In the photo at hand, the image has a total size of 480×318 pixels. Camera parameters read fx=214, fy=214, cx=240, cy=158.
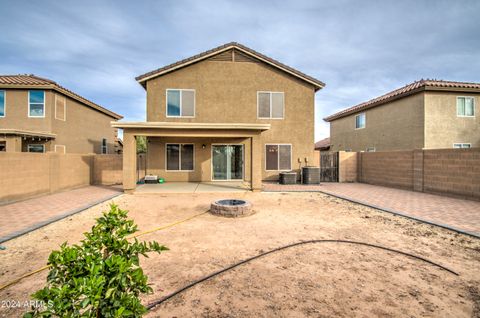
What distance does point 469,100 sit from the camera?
47.3 feet

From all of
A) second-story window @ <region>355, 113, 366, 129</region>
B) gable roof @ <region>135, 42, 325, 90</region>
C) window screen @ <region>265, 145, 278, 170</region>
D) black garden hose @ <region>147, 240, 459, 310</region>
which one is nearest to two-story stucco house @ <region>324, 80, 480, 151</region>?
second-story window @ <region>355, 113, 366, 129</region>

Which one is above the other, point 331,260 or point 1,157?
point 1,157

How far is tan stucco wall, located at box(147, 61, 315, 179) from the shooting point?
13.5 m

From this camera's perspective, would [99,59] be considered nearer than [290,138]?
No

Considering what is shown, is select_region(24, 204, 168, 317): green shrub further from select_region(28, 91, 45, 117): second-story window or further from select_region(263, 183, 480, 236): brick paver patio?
select_region(28, 91, 45, 117): second-story window

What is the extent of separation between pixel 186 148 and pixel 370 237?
11.0m

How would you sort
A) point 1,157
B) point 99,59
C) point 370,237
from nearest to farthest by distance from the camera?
point 370,237, point 1,157, point 99,59

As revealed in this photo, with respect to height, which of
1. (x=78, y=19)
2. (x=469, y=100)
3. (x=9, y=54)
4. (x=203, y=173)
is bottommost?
(x=203, y=173)

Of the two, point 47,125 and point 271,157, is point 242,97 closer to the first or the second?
point 271,157

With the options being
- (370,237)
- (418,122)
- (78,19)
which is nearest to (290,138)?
(418,122)

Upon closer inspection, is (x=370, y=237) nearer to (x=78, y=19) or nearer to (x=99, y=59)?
(x=78, y=19)

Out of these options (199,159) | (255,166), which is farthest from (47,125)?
(255,166)

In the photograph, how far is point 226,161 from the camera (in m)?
13.8

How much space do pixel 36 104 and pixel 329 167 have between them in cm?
1933
